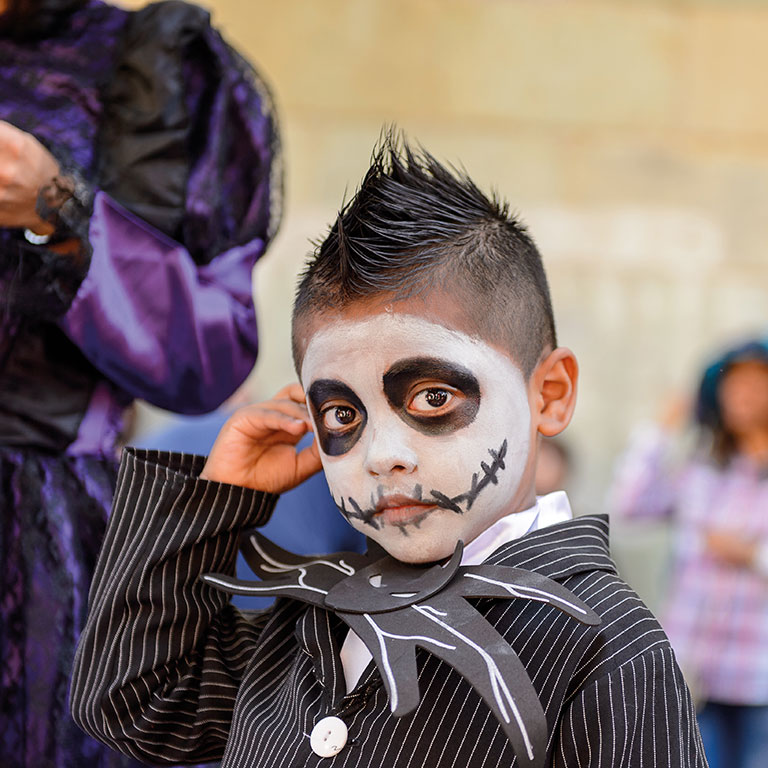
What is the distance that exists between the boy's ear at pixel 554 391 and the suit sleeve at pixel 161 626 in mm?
326

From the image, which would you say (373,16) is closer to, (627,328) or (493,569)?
(627,328)

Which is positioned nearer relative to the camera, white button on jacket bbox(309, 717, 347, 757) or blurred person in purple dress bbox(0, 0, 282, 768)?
white button on jacket bbox(309, 717, 347, 757)

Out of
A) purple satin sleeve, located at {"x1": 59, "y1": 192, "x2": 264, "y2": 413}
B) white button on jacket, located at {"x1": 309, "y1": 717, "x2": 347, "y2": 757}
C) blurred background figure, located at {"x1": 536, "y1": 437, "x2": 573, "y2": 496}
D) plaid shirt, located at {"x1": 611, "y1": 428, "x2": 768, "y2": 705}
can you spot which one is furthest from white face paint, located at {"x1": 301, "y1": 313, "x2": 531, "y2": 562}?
blurred background figure, located at {"x1": 536, "y1": 437, "x2": 573, "y2": 496}

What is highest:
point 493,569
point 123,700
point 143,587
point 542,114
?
point 542,114

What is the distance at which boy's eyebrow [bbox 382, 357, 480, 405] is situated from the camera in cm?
98

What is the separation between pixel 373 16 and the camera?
3.66 m

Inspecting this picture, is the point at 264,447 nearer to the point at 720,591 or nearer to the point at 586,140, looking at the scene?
the point at 720,591

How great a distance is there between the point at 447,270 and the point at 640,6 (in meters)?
3.01

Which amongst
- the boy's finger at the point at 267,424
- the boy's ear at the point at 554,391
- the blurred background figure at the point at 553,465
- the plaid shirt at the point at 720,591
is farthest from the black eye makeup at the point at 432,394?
the blurred background figure at the point at 553,465

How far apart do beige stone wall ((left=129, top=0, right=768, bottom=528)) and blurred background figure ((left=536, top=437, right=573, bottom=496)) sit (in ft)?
0.41

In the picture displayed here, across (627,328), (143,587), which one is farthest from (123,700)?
(627,328)

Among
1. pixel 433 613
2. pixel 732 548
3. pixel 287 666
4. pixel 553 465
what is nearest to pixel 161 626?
pixel 287 666

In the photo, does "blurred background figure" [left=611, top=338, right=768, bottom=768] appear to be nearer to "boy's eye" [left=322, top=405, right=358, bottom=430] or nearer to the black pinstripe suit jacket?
the black pinstripe suit jacket

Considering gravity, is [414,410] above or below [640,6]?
below
